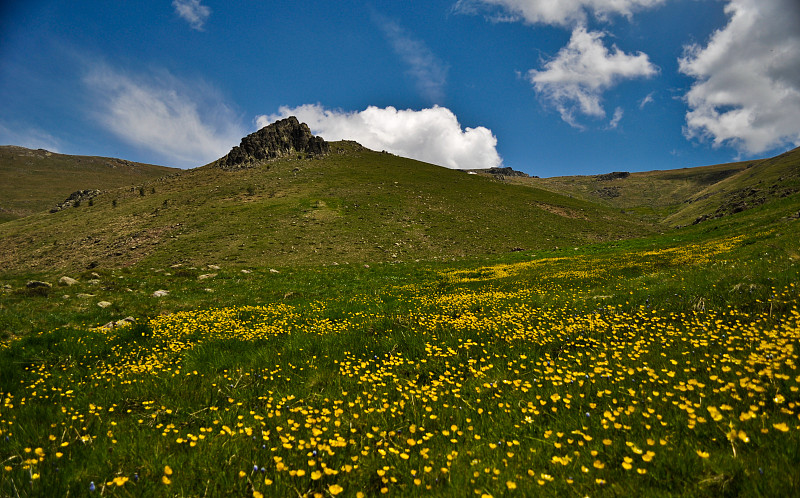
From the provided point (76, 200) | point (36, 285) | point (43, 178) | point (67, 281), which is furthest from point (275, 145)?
point (43, 178)

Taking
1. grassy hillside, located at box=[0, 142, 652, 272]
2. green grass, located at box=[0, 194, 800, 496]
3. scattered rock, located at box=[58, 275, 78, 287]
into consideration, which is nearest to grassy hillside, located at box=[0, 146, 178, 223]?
grassy hillside, located at box=[0, 142, 652, 272]

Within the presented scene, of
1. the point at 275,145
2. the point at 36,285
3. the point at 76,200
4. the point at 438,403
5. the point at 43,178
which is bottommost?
the point at 36,285

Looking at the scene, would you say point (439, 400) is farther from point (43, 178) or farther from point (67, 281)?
point (43, 178)

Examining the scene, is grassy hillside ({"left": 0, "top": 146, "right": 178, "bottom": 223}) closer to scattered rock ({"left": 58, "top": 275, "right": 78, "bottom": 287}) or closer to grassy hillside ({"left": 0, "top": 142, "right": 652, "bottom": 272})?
grassy hillside ({"left": 0, "top": 142, "right": 652, "bottom": 272})

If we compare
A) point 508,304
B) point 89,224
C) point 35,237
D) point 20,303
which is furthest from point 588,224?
point 35,237

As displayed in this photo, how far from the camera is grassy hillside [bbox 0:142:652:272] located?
35.8 metres

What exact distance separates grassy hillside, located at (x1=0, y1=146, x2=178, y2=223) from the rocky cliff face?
73.1 meters

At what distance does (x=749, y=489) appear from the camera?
2.57m

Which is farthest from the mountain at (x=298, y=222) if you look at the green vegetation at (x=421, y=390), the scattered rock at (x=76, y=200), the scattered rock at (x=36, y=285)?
the green vegetation at (x=421, y=390)

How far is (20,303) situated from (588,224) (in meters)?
67.2

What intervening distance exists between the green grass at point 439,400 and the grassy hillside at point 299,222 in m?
23.8

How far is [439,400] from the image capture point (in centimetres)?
510

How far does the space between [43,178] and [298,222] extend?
604ft

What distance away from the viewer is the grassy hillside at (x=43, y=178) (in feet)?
368
